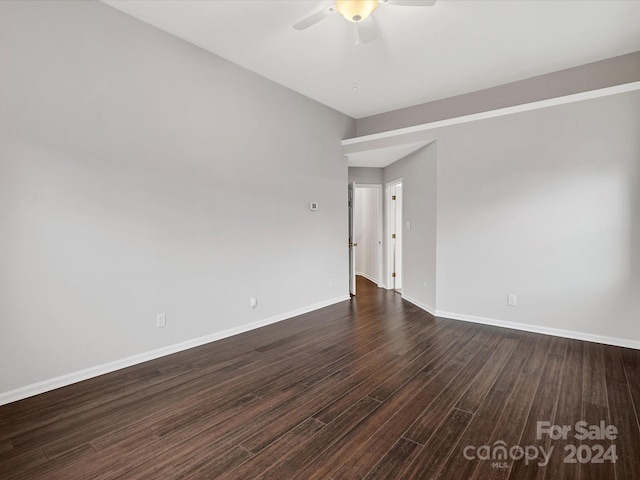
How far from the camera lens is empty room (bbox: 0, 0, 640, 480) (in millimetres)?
2045

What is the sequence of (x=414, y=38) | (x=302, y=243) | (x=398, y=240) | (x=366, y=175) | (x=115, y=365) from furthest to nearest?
(x=398, y=240)
(x=366, y=175)
(x=302, y=243)
(x=414, y=38)
(x=115, y=365)

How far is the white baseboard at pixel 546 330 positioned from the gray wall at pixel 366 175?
3.06 metres

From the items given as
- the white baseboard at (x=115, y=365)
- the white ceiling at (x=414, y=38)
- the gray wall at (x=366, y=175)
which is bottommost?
the white baseboard at (x=115, y=365)

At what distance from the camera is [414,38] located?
3260 millimetres

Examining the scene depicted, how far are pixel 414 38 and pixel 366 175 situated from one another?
11.4 ft

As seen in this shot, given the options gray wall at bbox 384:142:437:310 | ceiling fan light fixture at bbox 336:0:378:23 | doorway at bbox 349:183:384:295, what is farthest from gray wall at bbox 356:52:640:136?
ceiling fan light fixture at bbox 336:0:378:23

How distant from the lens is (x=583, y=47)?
3402mm

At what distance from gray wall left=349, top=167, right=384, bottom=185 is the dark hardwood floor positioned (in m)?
3.81

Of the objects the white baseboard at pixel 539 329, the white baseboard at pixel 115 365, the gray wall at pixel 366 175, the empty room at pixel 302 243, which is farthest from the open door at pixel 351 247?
the white baseboard at pixel 115 365

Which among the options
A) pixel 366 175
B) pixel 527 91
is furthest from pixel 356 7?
pixel 366 175

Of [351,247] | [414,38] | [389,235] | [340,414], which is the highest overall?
[414,38]

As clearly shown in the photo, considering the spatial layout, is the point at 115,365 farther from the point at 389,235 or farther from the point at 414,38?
the point at 389,235

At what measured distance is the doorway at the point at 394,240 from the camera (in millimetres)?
6675

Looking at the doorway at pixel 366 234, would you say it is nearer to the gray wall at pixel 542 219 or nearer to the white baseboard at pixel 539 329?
the gray wall at pixel 542 219
